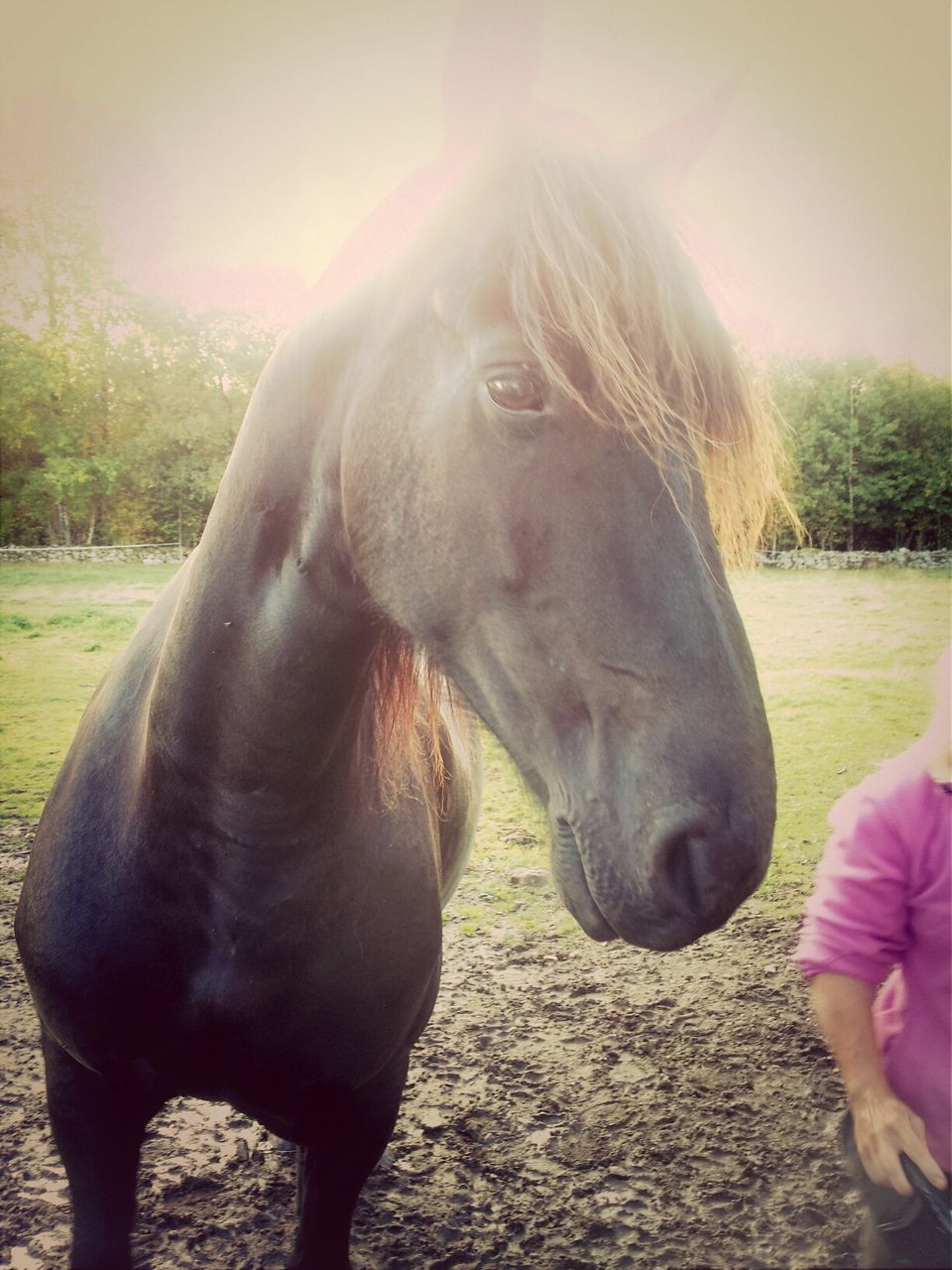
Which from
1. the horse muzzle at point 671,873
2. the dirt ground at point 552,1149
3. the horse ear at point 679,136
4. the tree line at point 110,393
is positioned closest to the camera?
the horse muzzle at point 671,873

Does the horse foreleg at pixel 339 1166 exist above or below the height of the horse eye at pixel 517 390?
below

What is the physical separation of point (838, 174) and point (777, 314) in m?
0.62

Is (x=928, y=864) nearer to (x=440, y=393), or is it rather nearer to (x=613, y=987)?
(x=440, y=393)

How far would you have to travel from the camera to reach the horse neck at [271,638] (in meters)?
0.99

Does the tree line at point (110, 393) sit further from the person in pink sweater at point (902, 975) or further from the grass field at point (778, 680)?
the person in pink sweater at point (902, 975)

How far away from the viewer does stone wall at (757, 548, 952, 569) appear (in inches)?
123

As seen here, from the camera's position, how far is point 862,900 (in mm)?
1129

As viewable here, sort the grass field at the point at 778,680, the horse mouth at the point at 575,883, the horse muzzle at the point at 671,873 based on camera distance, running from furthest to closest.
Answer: the grass field at the point at 778,680 < the horse mouth at the point at 575,883 < the horse muzzle at the point at 671,873

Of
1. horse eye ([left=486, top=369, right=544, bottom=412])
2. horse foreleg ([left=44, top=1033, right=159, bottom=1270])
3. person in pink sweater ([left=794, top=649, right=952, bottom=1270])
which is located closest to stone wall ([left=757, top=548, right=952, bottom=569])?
person in pink sweater ([left=794, top=649, right=952, bottom=1270])

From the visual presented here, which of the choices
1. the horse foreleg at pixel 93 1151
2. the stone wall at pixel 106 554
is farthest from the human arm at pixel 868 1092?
the stone wall at pixel 106 554

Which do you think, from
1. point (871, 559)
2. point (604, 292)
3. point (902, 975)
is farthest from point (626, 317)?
point (871, 559)

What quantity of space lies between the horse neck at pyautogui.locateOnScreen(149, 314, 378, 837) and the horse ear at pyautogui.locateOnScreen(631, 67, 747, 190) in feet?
1.70

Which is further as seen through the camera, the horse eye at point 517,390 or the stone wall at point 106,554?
the stone wall at point 106,554

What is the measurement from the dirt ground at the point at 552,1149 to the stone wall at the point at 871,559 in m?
1.71
